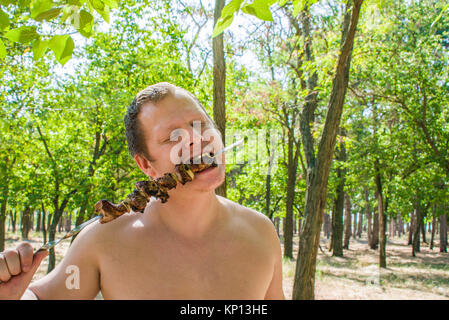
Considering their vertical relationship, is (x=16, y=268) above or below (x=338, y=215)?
above

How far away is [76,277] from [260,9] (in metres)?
1.54

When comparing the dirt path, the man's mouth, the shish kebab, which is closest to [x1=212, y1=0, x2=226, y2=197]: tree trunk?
the man's mouth

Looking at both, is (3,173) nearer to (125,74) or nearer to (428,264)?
(125,74)

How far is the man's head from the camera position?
155 centimetres

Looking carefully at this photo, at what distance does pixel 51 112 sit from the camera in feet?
42.0

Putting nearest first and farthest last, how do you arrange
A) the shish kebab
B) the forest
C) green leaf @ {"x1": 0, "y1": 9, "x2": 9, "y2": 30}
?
1. the shish kebab
2. green leaf @ {"x1": 0, "y1": 9, "x2": 9, "y2": 30}
3. the forest

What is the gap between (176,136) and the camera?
1550mm

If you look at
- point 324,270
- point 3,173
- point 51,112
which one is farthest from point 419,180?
point 3,173

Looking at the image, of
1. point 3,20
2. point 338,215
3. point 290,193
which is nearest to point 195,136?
point 3,20

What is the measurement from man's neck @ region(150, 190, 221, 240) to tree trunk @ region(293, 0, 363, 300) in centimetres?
319

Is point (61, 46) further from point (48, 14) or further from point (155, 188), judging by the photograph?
point (155, 188)

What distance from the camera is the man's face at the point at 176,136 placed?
151 centimetres

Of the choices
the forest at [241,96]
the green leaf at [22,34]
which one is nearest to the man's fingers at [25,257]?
the green leaf at [22,34]

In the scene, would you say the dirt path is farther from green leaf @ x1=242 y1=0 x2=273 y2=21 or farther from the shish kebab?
the shish kebab
